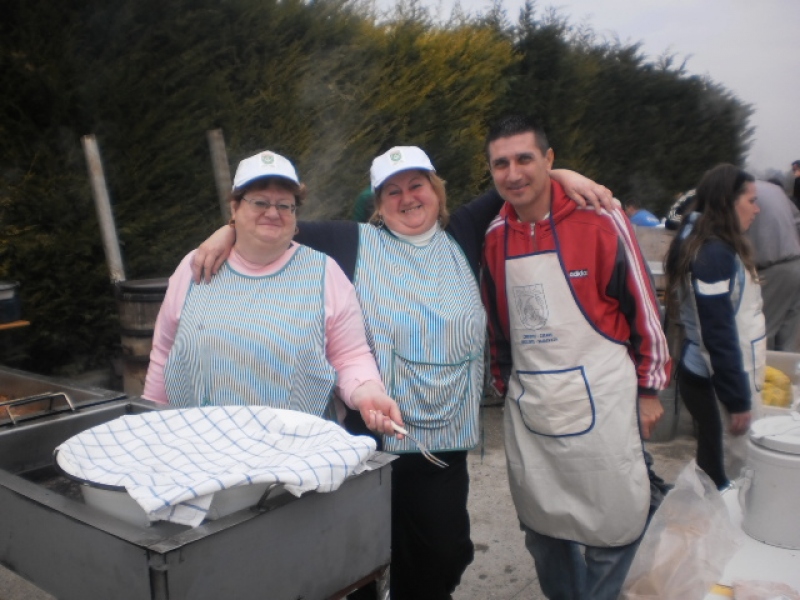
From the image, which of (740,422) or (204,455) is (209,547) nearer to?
(204,455)

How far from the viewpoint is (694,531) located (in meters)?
1.65

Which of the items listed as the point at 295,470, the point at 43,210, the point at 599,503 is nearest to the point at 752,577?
the point at 599,503

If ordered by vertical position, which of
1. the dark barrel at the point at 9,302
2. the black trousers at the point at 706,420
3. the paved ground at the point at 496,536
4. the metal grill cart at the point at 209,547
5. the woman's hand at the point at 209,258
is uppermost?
the woman's hand at the point at 209,258

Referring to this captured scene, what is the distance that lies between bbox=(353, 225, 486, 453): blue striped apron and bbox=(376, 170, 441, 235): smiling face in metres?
0.06

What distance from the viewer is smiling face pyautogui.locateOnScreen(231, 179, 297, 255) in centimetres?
196

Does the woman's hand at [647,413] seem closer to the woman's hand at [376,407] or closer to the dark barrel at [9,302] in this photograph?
the woman's hand at [376,407]

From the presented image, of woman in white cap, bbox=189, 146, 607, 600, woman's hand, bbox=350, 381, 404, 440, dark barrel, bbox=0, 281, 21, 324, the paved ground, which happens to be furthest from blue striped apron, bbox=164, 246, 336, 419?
dark barrel, bbox=0, 281, 21, 324

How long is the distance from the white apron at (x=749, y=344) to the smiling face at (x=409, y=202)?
1.25 metres

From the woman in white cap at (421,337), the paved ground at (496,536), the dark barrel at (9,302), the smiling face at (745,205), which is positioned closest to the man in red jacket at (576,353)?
the woman in white cap at (421,337)

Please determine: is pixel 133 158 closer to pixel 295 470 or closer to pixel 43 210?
pixel 43 210

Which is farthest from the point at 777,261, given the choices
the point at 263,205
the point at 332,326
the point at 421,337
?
the point at 263,205

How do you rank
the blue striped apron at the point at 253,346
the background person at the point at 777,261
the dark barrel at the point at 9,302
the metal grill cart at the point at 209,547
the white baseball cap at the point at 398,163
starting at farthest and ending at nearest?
1. the background person at the point at 777,261
2. the dark barrel at the point at 9,302
3. the white baseball cap at the point at 398,163
4. the blue striped apron at the point at 253,346
5. the metal grill cart at the point at 209,547

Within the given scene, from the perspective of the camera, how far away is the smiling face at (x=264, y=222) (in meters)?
1.96

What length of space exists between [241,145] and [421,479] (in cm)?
423
